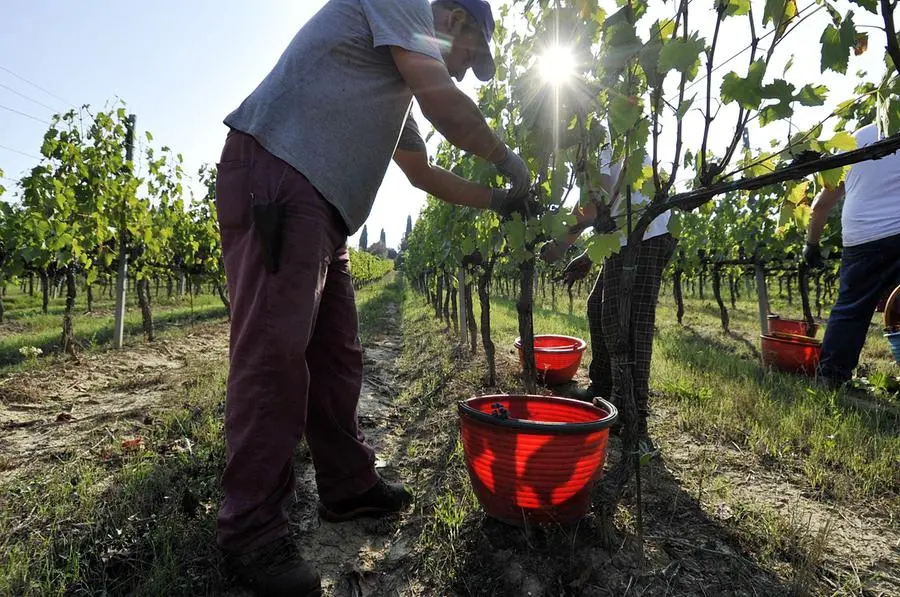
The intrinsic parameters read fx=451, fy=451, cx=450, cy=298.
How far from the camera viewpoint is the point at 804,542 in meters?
1.43

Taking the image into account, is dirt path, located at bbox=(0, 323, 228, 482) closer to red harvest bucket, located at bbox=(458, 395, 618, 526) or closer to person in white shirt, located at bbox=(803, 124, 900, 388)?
red harvest bucket, located at bbox=(458, 395, 618, 526)

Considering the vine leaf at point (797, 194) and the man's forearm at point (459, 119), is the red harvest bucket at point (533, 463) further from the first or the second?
the vine leaf at point (797, 194)

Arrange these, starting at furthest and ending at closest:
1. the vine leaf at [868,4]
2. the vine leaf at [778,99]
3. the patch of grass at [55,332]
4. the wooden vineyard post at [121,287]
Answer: the wooden vineyard post at [121,287], the patch of grass at [55,332], the vine leaf at [778,99], the vine leaf at [868,4]

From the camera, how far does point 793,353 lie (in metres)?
4.12

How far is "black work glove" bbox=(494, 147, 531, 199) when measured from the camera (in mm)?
1679

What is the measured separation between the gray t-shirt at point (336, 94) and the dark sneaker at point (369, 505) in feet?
3.45

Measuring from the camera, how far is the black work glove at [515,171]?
168 cm

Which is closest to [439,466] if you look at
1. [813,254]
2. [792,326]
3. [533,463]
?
[533,463]

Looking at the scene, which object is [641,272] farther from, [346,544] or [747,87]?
[346,544]

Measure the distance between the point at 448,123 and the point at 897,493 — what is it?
7.57 feet

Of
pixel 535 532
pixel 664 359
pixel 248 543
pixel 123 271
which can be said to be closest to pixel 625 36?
pixel 535 532

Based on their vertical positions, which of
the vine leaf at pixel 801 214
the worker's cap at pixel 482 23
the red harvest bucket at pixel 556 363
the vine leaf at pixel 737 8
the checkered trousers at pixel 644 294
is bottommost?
the red harvest bucket at pixel 556 363

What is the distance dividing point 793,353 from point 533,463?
3.95m

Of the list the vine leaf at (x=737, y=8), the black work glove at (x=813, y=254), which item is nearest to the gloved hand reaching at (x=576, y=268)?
the vine leaf at (x=737, y=8)
